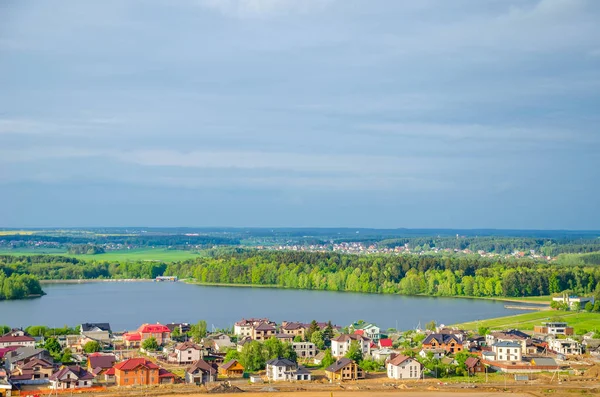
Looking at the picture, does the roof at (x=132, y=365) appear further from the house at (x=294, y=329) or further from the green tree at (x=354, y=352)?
the house at (x=294, y=329)

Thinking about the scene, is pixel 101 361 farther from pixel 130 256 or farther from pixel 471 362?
pixel 130 256

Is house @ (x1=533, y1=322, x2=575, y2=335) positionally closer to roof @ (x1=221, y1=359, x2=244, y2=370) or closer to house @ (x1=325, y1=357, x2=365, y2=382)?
house @ (x1=325, y1=357, x2=365, y2=382)

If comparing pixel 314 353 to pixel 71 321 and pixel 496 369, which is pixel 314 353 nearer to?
pixel 496 369

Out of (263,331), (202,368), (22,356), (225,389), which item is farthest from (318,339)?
(22,356)

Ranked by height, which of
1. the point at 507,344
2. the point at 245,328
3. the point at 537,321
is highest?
the point at 507,344

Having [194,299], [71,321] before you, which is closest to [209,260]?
[194,299]

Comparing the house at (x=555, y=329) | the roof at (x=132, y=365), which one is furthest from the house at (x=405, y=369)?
the house at (x=555, y=329)
